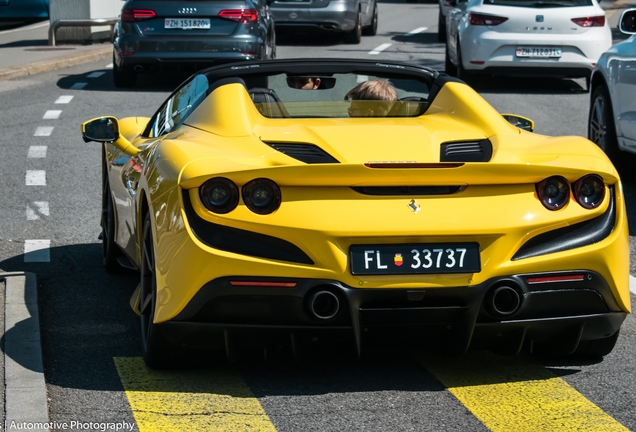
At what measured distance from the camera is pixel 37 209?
896 centimetres

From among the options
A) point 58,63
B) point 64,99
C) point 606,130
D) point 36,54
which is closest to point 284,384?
point 606,130

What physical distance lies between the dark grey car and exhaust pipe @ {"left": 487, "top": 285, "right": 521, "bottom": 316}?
1156 cm

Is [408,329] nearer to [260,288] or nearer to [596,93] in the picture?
[260,288]

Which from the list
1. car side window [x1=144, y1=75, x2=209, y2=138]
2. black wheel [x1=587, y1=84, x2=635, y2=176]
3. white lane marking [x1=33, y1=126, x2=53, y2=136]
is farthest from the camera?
white lane marking [x1=33, y1=126, x2=53, y2=136]

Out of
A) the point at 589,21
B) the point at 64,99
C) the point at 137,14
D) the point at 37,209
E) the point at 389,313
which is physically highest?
the point at 389,313

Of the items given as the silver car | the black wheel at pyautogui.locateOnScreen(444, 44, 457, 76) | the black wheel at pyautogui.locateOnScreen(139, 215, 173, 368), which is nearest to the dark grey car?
the black wheel at pyautogui.locateOnScreen(444, 44, 457, 76)

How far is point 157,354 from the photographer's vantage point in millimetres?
4926

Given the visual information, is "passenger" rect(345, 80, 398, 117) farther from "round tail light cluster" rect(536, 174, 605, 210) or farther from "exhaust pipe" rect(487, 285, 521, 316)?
"exhaust pipe" rect(487, 285, 521, 316)

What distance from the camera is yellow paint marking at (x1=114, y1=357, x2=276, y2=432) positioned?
436 cm

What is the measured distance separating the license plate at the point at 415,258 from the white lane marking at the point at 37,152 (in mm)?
7407

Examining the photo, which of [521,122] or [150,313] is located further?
[521,122]

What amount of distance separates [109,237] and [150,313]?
1.78 metres

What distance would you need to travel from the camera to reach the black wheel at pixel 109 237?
264 inches

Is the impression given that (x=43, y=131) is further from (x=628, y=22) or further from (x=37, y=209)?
(x=628, y=22)
